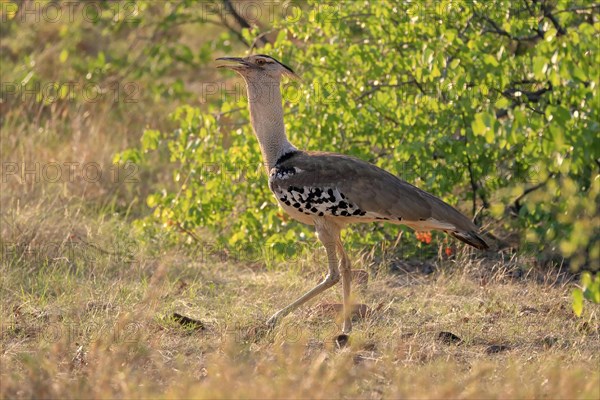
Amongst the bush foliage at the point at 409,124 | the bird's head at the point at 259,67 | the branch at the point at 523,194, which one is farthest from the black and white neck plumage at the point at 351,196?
the branch at the point at 523,194

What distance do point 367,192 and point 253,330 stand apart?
827 millimetres

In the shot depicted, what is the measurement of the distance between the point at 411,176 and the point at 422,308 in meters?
0.98

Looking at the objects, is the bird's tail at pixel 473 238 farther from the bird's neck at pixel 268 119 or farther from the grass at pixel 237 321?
the bird's neck at pixel 268 119

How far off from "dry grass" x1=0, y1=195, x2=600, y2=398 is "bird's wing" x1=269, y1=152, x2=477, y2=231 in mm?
516

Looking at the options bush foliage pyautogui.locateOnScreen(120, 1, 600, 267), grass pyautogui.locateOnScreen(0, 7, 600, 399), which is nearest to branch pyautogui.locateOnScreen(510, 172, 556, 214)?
bush foliage pyautogui.locateOnScreen(120, 1, 600, 267)

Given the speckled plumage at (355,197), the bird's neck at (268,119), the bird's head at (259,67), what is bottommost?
the speckled plumage at (355,197)

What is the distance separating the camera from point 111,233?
6.17 meters

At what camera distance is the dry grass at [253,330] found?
3.43 meters

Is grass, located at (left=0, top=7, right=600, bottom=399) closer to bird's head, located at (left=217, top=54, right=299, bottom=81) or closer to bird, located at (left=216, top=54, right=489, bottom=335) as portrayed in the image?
bird, located at (left=216, top=54, right=489, bottom=335)

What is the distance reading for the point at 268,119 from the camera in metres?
4.88

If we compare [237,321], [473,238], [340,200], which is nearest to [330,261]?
[340,200]

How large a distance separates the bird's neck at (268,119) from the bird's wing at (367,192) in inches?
8.5

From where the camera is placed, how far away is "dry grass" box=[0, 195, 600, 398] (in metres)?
3.43

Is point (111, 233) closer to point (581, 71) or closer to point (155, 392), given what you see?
point (155, 392)
